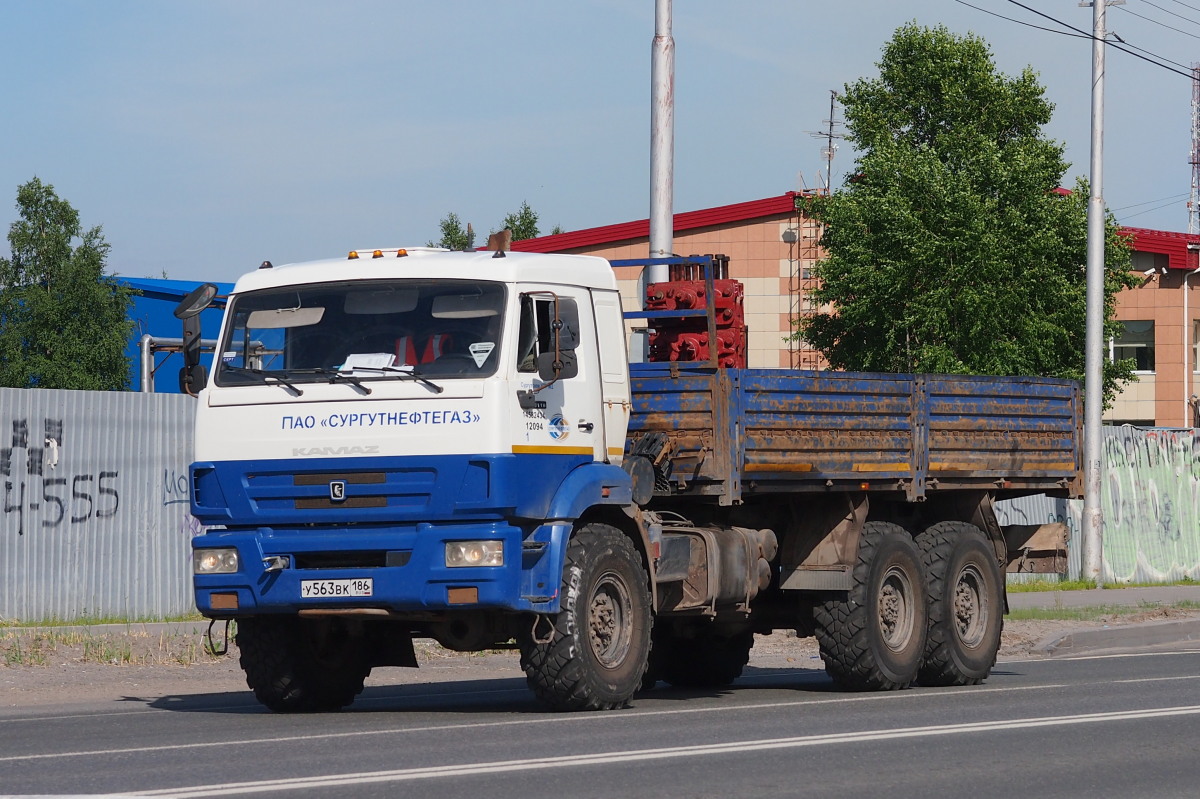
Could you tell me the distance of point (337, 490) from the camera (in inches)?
412

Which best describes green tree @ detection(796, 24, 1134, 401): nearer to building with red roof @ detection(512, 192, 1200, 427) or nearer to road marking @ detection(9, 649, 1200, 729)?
building with red roof @ detection(512, 192, 1200, 427)

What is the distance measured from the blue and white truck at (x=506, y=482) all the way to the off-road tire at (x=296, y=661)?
2 cm

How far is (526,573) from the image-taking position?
10.4 metres

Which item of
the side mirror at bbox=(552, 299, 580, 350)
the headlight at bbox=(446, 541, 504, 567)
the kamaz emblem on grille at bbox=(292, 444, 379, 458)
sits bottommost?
the headlight at bbox=(446, 541, 504, 567)

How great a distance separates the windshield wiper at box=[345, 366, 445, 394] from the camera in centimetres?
1041

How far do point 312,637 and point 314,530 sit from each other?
1383mm

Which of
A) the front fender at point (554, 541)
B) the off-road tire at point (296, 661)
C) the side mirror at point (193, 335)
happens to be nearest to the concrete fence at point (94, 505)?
the off-road tire at point (296, 661)

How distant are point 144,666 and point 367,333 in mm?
5728

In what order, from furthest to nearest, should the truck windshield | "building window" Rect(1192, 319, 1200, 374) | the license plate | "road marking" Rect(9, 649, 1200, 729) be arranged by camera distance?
"building window" Rect(1192, 319, 1200, 374)
"road marking" Rect(9, 649, 1200, 729)
the truck windshield
the license plate

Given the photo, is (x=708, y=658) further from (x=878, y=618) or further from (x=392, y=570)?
(x=392, y=570)

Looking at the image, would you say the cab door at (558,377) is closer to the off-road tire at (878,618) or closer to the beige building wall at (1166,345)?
the off-road tire at (878,618)

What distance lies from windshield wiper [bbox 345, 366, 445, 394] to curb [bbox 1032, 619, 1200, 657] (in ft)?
31.3

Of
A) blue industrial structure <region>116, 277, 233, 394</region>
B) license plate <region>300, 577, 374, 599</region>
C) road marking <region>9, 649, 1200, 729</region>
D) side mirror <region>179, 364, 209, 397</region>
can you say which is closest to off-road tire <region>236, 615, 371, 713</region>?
road marking <region>9, 649, 1200, 729</region>

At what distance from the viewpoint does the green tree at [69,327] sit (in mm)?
50375
